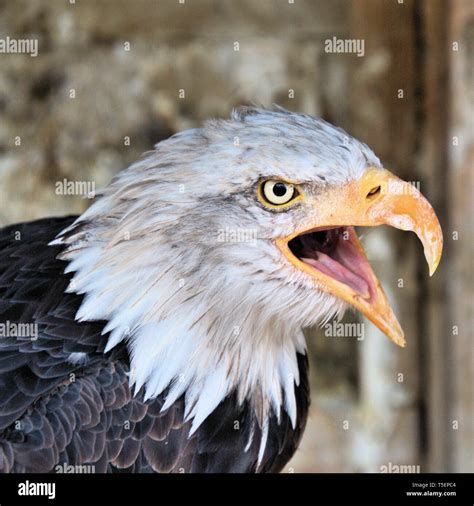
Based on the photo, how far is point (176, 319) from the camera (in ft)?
5.97

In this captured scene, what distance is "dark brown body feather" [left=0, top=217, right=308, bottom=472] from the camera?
1702mm

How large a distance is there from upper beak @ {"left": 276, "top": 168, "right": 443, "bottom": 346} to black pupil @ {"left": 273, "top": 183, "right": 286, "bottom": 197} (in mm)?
72

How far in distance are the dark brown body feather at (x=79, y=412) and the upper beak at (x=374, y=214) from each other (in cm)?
38

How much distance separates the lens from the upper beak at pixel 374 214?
68.2 inches

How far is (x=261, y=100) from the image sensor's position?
3521mm

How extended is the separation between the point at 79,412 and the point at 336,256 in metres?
0.67

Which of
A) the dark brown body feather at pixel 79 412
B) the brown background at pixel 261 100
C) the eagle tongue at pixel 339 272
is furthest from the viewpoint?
the brown background at pixel 261 100

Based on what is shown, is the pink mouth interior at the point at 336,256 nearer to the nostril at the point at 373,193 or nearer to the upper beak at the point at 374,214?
the upper beak at the point at 374,214

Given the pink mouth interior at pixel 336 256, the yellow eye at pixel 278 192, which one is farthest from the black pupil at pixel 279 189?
the pink mouth interior at pixel 336 256

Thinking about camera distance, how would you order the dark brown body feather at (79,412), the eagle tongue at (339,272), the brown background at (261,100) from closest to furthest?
the dark brown body feather at (79,412) → the eagle tongue at (339,272) → the brown background at (261,100)

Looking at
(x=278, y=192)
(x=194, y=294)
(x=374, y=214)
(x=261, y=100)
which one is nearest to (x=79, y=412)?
(x=194, y=294)

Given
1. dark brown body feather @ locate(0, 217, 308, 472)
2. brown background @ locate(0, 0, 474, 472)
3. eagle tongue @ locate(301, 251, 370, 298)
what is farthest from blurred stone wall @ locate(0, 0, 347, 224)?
eagle tongue @ locate(301, 251, 370, 298)
